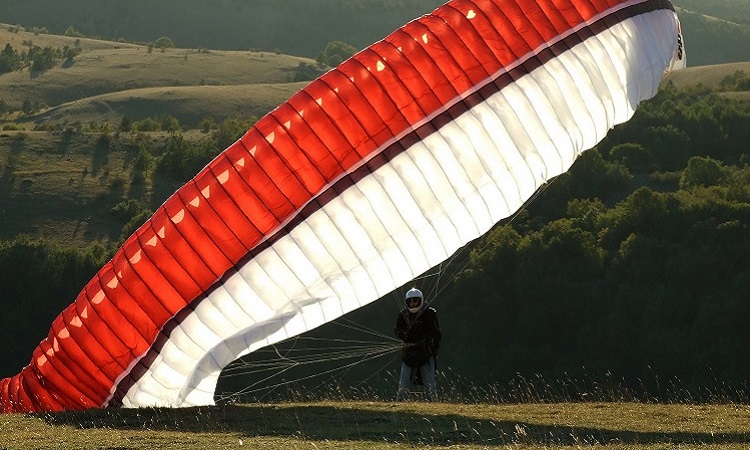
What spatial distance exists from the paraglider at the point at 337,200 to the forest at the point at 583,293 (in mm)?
19570

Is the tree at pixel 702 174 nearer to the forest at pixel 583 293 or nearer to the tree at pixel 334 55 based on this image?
the forest at pixel 583 293

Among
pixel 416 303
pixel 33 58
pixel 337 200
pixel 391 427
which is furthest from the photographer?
pixel 33 58

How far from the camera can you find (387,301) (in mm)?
38688

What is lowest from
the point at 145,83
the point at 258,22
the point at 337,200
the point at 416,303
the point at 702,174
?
the point at 258,22

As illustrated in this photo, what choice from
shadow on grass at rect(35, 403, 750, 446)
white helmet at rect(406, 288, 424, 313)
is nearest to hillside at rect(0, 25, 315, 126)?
white helmet at rect(406, 288, 424, 313)

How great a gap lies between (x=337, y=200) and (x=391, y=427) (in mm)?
2450

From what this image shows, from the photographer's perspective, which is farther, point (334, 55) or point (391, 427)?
point (334, 55)

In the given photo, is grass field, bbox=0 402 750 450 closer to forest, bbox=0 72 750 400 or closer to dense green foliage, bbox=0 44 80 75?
forest, bbox=0 72 750 400

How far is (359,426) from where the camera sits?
37.8 ft

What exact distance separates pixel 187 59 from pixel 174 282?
93.6 metres

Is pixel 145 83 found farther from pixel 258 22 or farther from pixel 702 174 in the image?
pixel 258 22

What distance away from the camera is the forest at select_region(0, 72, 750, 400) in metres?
35.0

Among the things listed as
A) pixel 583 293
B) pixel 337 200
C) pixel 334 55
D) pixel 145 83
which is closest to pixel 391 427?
pixel 337 200

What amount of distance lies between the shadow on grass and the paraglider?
635mm
